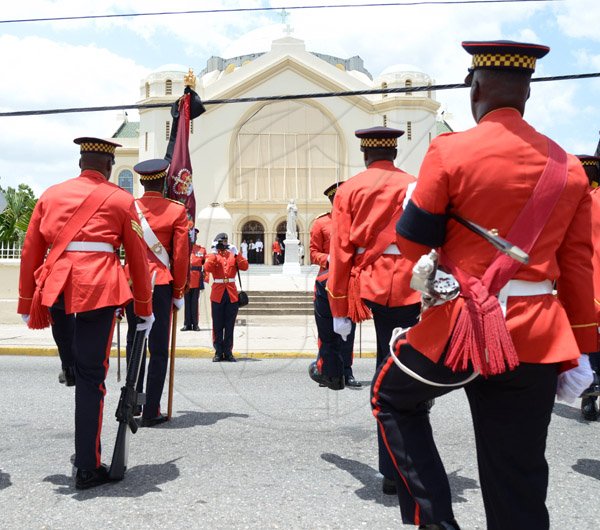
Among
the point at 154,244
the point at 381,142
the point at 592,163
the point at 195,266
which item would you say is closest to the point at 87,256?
the point at 154,244

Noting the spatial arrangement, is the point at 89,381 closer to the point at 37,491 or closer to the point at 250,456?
the point at 37,491

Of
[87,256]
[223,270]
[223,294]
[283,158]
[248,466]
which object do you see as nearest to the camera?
[87,256]

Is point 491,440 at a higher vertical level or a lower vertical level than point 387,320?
lower

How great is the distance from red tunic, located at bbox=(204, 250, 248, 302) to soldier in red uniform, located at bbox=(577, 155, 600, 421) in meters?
5.97

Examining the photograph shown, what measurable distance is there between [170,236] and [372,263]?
229cm

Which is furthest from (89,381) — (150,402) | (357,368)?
(357,368)

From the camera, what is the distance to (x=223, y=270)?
11070mm

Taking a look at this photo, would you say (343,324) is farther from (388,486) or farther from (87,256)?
(87,256)

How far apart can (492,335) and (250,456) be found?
2743 mm

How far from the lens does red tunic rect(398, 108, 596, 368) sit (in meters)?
A: 2.53

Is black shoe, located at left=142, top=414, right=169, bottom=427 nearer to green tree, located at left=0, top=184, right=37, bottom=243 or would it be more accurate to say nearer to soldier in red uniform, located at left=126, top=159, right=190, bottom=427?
soldier in red uniform, located at left=126, top=159, right=190, bottom=427

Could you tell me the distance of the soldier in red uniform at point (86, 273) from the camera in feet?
13.8

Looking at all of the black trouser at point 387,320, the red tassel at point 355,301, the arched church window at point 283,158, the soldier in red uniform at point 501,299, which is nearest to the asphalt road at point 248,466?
the black trouser at point 387,320

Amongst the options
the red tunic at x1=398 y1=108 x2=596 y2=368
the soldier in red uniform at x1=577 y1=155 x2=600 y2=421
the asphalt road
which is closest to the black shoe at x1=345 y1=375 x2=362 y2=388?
the asphalt road
